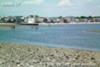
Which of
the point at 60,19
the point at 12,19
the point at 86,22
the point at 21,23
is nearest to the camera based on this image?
the point at 12,19

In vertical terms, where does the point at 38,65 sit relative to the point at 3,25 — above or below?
above

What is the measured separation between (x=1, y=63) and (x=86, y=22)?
14180cm

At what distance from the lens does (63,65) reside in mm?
11039

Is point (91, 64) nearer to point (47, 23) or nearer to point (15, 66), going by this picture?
point (15, 66)

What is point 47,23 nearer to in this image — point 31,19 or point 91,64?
point 31,19

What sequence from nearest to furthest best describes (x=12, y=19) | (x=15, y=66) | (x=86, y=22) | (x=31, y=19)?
(x=15, y=66) → (x=12, y=19) → (x=31, y=19) → (x=86, y=22)

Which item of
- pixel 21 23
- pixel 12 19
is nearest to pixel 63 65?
pixel 12 19

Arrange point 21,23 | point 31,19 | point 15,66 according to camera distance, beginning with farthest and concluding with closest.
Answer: point 21,23, point 31,19, point 15,66

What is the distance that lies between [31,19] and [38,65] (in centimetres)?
10748

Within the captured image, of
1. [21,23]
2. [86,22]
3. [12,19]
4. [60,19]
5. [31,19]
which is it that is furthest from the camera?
[86,22]

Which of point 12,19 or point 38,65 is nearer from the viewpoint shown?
point 38,65

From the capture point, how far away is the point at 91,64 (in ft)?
37.9

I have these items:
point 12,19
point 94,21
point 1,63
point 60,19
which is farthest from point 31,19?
point 1,63

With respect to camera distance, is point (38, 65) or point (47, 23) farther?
point (47, 23)
